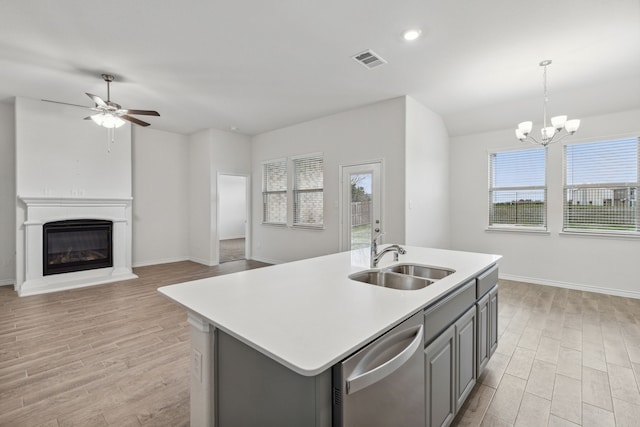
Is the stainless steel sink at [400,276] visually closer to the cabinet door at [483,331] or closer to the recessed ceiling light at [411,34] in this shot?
the cabinet door at [483,331]

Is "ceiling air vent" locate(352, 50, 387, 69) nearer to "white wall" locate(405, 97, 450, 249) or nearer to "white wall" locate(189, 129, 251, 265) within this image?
"white wall" locate(405, 97, 450, 249)

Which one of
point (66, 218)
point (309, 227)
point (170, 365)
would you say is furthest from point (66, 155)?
point (170, 365)

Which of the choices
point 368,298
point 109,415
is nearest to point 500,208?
point 368,298

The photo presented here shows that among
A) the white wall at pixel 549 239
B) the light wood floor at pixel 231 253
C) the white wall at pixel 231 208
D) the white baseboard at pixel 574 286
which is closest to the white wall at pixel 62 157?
the light wood floor at pixel 231 253

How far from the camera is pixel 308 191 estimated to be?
584 centimetres

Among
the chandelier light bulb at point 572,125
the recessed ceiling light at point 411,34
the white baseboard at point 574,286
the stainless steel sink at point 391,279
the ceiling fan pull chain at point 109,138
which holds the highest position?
the recessed ceiling light at point 411,34

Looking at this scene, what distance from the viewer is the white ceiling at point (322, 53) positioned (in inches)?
96.9

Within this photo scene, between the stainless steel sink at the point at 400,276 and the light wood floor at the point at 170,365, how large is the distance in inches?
33.3

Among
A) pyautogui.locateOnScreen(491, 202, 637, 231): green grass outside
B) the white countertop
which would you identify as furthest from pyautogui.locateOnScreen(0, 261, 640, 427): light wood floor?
pyautogui.locateOnScreen(491, 202, 637, 231): green grass outside

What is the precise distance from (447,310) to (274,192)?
17.5 ft

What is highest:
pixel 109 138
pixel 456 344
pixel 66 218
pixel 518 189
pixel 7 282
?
pixel 109 138

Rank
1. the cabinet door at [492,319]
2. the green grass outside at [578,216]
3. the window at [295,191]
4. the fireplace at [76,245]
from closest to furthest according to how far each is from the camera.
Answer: the cabinet door at [492,319] < the green grass outside at [578,216] < the fireplace at [76,245] < the window at [295,191]

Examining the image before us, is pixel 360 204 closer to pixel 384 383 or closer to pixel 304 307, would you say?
pixel 304 307

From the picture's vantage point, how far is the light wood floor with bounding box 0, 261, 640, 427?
185cm
